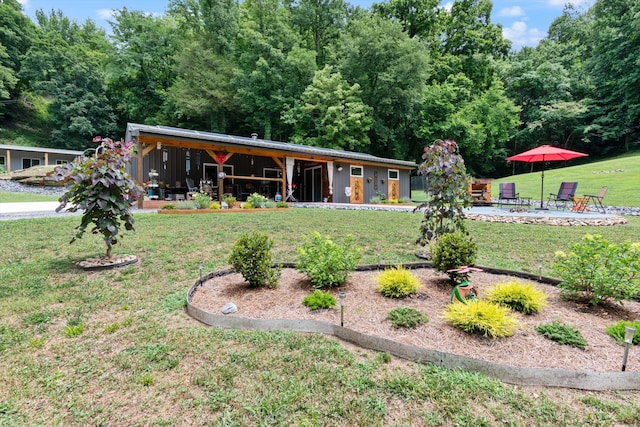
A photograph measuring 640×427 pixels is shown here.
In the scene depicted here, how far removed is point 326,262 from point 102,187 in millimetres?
2880

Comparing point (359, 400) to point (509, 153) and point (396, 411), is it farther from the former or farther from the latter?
point (509, 153)

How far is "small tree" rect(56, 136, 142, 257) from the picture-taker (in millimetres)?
3668

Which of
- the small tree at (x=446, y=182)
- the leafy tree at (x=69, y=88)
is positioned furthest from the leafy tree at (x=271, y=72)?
the small tree at (x=446, y=182)

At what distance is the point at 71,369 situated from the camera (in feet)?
6.45

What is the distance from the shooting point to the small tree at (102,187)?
12.0 feet

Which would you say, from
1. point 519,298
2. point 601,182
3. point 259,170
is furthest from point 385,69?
point 519,298

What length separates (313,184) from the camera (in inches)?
642

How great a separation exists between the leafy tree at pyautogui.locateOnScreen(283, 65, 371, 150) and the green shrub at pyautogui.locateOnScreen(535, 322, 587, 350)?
18079 millimetres

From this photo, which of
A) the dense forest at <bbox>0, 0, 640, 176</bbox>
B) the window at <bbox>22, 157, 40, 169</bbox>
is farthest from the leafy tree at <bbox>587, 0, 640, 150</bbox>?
the window at <bbox>22, 157, 40, 169</bbox>

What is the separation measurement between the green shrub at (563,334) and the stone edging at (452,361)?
341 millimetres

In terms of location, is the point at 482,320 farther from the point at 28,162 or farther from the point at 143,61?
the point at 143,61

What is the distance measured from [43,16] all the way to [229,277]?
153ft

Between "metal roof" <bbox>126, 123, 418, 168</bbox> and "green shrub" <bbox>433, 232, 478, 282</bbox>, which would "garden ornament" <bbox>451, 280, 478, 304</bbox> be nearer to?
"green shrub" <bbox>433, 232, 478, 282</bbox>

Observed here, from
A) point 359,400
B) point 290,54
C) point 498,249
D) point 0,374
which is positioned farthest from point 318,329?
point 290,54
